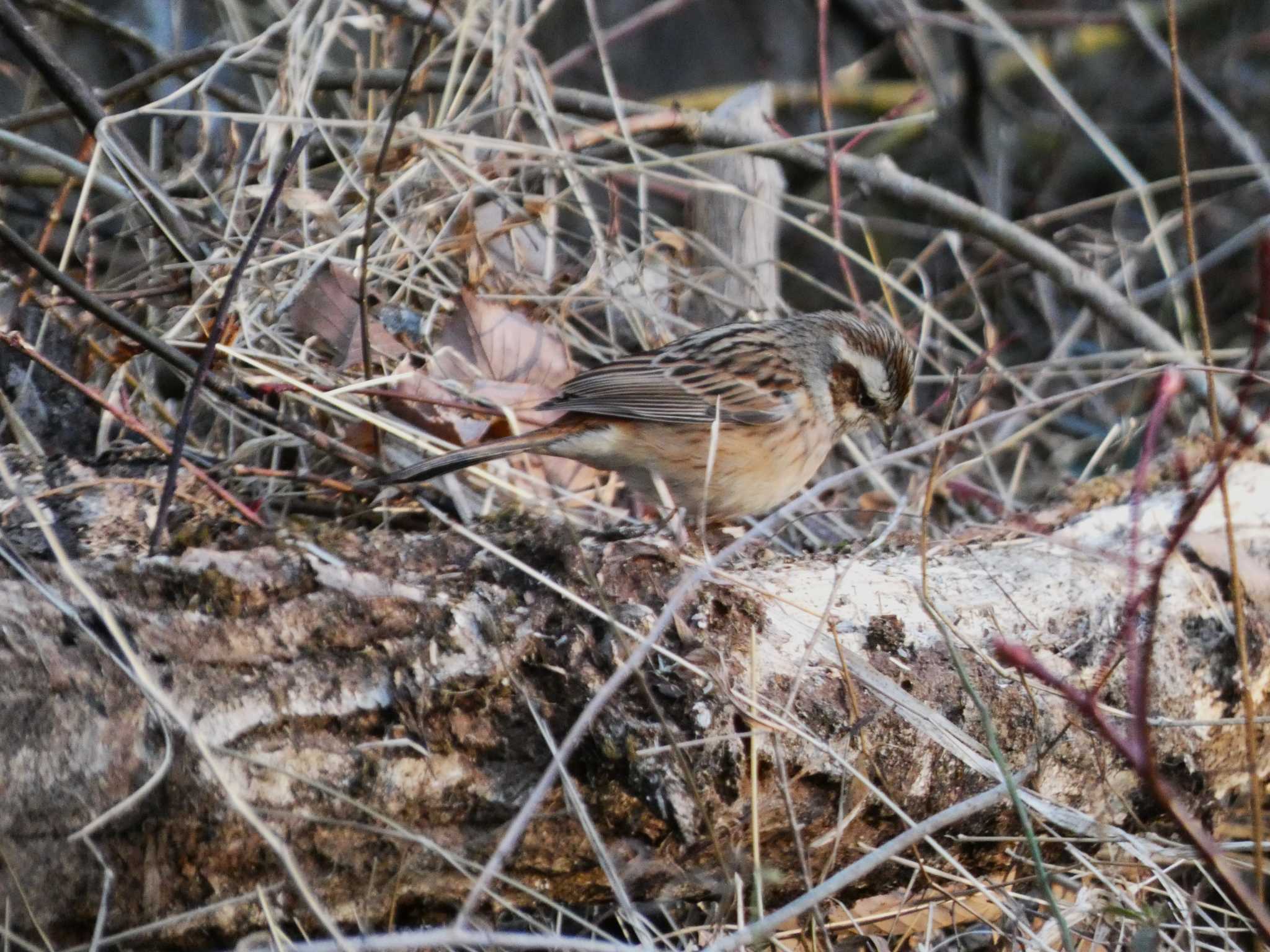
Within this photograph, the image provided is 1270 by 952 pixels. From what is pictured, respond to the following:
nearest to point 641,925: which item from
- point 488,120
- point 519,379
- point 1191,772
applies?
point 1191,772

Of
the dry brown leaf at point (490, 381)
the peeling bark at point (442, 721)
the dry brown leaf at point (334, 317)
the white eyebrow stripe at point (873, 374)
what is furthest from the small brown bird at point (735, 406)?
the peeling bark at point (442, 721)

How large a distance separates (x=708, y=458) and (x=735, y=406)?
221 millimetres

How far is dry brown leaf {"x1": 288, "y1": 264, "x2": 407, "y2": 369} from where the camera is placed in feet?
11.3

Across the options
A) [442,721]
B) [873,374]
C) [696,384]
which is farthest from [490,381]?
[442,721]

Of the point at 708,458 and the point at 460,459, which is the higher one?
the point at 460,459

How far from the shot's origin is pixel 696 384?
11.9ft

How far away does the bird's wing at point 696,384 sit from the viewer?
3484mm

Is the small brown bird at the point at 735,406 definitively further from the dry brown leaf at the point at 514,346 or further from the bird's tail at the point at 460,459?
the dry brown leaf at the point at 514,346

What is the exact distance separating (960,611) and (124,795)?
1757 mm

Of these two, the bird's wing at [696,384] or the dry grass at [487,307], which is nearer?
the dry grass at [487,307]

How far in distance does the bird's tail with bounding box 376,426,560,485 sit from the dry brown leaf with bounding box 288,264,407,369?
18.0 inches

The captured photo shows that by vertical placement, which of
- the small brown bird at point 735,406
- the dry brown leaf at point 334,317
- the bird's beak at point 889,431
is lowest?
the bird's beak at point 889,431

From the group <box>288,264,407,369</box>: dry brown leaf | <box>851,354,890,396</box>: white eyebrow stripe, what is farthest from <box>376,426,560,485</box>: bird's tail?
<box>851,354,890,396</box>: white eyebrow stripe

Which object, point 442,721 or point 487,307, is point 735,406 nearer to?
point 487,307
